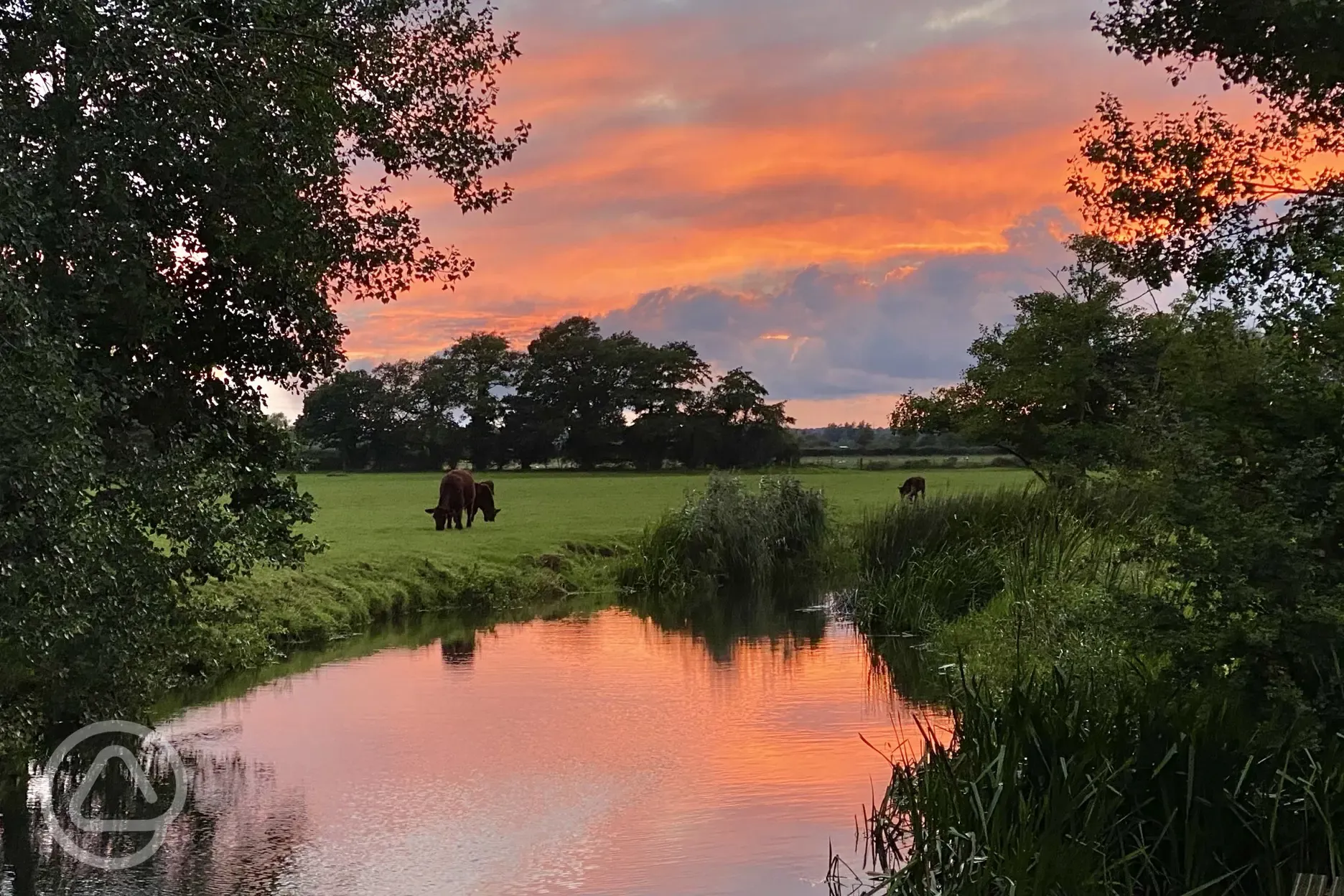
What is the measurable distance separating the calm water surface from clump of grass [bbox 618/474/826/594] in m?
8.85

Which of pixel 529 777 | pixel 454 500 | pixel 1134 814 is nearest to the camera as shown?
pixel 1134 814

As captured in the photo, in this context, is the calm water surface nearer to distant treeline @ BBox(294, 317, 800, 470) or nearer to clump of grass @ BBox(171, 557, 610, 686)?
clump of grass @ BBox(171, 557, 610, 686)

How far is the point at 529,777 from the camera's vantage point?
10.5m

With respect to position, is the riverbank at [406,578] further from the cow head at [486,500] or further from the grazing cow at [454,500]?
the cow head at [486,500]

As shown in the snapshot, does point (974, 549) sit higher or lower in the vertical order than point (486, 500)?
lower

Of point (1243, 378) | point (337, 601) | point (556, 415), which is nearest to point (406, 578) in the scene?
point (337, 601)

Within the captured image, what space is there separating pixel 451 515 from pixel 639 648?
49.3 ft

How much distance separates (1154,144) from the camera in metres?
13.2

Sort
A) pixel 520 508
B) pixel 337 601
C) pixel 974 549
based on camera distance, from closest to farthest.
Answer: pixel 974 549, pixel 337 601, pixel 520 508

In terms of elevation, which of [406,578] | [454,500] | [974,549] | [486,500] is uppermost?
[454,500]

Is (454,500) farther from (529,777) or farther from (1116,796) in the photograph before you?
(1116,796)

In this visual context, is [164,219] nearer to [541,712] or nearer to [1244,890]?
[541,712]

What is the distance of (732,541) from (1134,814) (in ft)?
65.4

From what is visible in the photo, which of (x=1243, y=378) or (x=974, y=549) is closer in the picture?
(x=1243, y=378)
